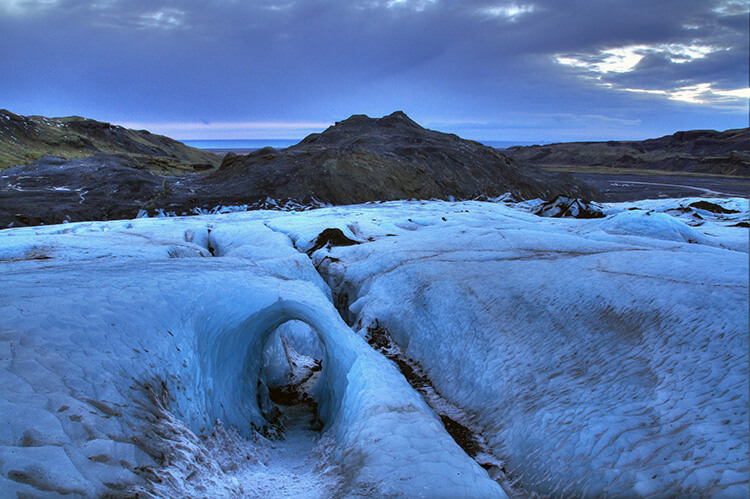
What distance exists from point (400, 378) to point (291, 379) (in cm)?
272

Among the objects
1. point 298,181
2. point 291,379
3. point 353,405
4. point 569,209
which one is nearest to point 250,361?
point 291,379

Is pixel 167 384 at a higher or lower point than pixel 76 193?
lower

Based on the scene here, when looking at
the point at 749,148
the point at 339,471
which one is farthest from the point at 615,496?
the point at 749,148

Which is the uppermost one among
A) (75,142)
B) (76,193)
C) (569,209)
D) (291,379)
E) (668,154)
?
(75,142)

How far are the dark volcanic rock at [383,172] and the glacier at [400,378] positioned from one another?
663 inches

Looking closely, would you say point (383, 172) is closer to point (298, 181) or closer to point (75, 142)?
point (298, 181)

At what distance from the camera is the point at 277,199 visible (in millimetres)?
21969

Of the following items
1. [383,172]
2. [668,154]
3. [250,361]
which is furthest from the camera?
[668,154]

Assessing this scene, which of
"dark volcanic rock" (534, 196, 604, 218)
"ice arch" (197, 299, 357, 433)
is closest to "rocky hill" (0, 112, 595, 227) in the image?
"dark volcanic rock" (534, 196, 604, 218)

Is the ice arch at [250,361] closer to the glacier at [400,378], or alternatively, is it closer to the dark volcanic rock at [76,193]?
the glacier at [400,378]

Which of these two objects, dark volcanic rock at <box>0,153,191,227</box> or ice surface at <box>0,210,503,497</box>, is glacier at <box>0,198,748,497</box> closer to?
ice surface at <box>0,210,503,497</box>

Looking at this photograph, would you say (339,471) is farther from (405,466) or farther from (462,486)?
(462,486)

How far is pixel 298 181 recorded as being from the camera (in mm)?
23703

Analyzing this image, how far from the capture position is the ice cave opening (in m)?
5.74
